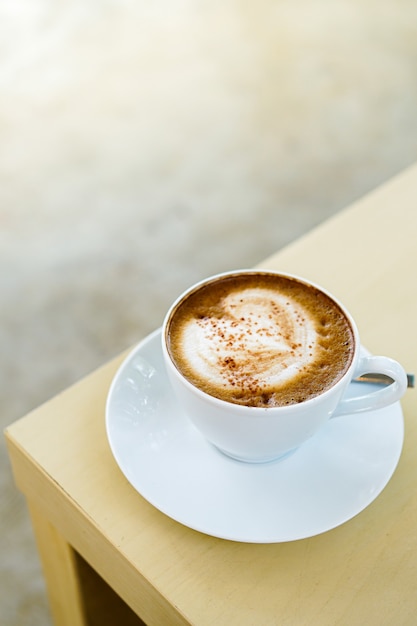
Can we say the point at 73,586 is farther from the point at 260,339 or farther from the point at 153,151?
the point at 153,151

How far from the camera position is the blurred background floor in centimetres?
160

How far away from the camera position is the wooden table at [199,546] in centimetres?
60

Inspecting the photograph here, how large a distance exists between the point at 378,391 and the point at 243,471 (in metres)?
0.14

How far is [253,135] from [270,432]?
1.65 metres

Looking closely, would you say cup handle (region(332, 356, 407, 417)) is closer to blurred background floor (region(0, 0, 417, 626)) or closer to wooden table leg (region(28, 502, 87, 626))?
wooden table leg (region(28, 502, 87, 626))

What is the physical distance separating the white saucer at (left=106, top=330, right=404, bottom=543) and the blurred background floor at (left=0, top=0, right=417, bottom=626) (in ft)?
1.98

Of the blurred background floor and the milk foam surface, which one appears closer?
the milk foam surface

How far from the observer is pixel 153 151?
82.0 inches

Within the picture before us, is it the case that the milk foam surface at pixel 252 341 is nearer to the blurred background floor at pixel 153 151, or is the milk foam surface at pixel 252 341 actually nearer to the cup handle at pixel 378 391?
the cup handle at pixel 378 391

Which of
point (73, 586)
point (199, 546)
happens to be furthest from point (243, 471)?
point (73, 586)

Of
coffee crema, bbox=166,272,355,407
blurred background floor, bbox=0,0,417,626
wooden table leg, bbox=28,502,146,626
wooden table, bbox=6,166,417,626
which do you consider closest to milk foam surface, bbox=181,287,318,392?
coffee crema, bbox=166,272,355,407

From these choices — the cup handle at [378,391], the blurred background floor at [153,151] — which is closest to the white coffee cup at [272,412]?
the cup handle at [378,391]

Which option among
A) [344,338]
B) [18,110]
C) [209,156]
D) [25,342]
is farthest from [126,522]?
[18,110]

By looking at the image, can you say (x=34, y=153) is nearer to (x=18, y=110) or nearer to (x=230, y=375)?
(x=18, y=110)
